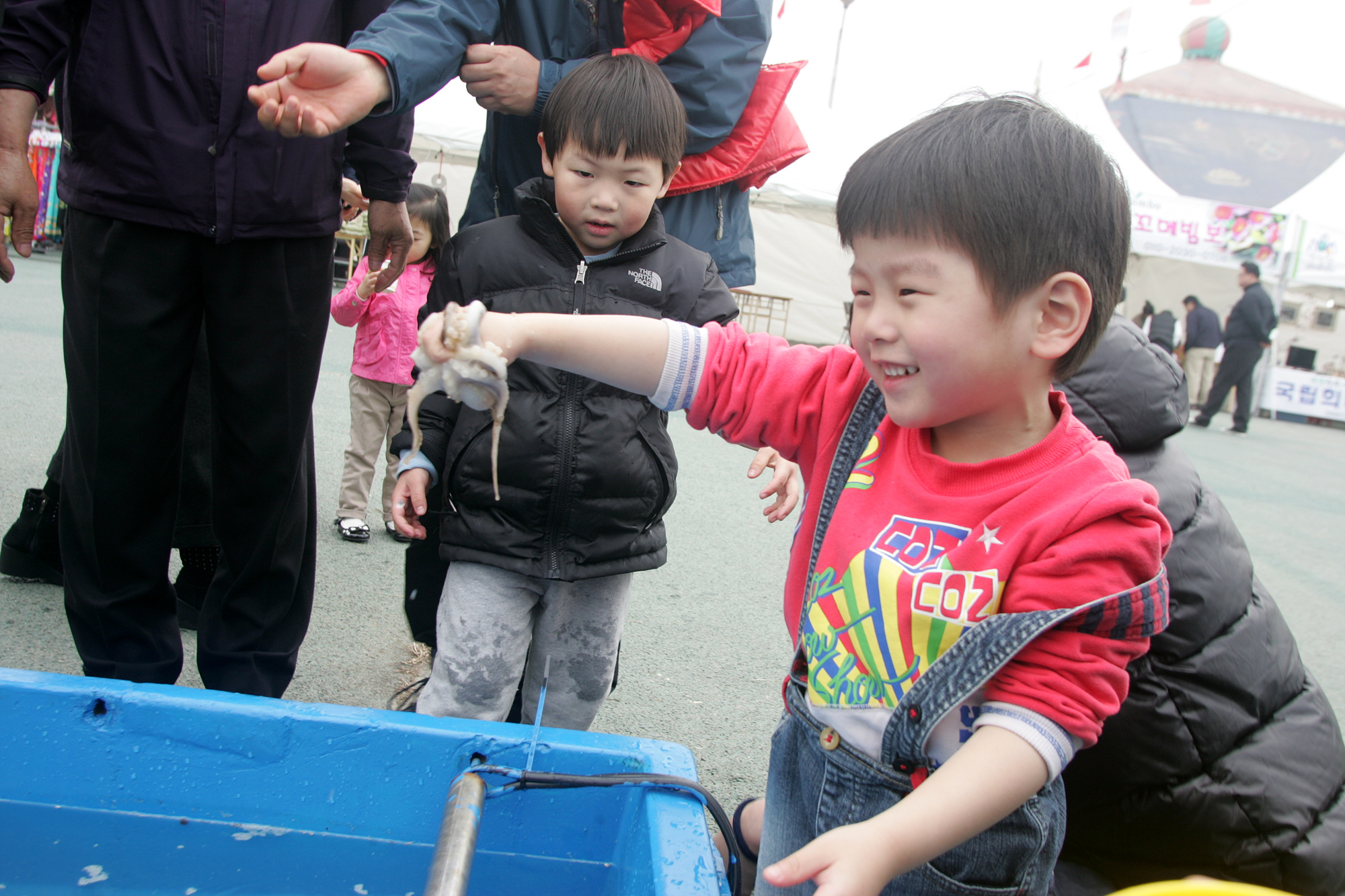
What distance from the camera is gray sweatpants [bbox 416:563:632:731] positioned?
1.73 m

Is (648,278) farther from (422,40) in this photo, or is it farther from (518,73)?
(422,40)

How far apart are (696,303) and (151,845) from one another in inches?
49.1

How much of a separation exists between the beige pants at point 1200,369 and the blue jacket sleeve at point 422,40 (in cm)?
1438

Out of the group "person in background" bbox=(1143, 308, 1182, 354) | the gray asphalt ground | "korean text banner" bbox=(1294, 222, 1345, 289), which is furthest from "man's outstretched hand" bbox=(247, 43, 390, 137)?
→ "korean text banner" bbox=(1294, 222, 1345, 289)

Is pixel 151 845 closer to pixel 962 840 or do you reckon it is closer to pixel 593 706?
pixel 593 706

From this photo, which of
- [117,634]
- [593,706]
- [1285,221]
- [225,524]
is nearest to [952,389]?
[593,706]

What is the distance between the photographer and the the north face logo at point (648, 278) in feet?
5.76

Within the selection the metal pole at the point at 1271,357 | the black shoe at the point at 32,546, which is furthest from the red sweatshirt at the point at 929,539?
the metal pole at the point at 1271,357

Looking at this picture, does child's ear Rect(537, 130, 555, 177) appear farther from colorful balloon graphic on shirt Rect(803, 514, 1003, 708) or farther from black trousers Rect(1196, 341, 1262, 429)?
black trousers Rect(1196, 341, 1262, 429)

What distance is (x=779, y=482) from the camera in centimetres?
157

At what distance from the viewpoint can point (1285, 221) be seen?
1462cm

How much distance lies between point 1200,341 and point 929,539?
1501 cm

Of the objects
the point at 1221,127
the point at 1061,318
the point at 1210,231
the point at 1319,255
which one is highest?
the point at 1221,127

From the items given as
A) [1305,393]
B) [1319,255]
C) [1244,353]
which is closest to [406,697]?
[1244,353]
